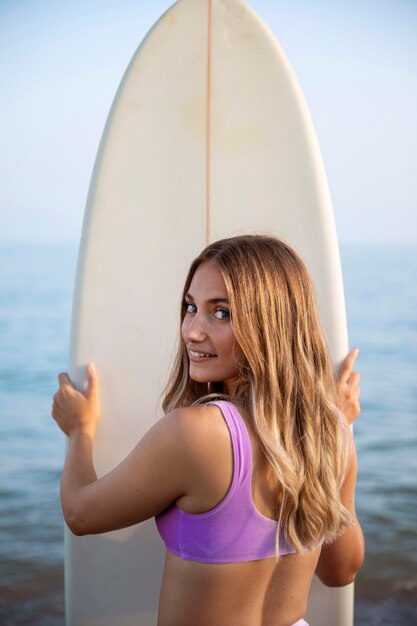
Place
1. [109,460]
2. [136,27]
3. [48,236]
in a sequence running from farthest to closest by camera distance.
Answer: [48,236], [136,27], [109,460]

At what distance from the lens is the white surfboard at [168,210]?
2002 millimetres

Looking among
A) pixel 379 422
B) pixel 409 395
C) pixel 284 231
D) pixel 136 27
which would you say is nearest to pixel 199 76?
pixel 284 231

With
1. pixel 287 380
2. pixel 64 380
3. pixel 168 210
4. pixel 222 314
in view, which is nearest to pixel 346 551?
pixel 287 380

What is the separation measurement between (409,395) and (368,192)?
24.6ft

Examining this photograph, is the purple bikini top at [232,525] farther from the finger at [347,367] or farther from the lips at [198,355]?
the finger at [347,367]

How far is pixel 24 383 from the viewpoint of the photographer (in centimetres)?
769

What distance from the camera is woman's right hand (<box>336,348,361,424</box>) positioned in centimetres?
190

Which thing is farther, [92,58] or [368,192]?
[368,192]

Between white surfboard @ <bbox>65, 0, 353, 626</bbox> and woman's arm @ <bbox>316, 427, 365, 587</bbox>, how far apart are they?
0.91 ft

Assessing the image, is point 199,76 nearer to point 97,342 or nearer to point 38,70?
point 97,342

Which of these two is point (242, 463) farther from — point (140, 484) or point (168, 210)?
point (168, 210)

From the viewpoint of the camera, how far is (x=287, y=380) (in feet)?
4.35

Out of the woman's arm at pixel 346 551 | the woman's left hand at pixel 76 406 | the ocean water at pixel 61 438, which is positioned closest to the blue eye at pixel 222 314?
the woman's arm at pixel 346 551

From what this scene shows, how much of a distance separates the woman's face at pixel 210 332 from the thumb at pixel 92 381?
0.61 meters
